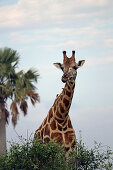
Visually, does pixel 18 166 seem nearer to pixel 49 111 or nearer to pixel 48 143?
pixel 48 143

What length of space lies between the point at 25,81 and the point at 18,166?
18640mm

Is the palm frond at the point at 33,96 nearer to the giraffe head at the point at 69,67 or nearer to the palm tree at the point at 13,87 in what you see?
the palm tree at the point at 13,87

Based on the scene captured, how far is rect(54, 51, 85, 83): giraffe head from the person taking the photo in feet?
46.8

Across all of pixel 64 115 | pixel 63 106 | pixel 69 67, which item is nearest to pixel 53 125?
pixel 64 115

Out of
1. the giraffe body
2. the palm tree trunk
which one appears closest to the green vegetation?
the giraffe body

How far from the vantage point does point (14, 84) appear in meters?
33.3

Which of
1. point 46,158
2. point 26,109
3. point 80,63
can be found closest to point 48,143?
point 46,158

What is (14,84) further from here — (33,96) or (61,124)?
(61,124)

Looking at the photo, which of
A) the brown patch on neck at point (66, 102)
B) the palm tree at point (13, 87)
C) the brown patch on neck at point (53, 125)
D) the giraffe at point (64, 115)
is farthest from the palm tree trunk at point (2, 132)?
the brown patch on neck at point (66, 102)

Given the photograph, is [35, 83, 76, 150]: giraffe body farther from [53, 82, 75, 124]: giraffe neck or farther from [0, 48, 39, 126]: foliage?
[0, 48, 39, 126]: foliage

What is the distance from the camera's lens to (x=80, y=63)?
14836 millimetres

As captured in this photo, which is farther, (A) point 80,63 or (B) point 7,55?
(B) point 7,55

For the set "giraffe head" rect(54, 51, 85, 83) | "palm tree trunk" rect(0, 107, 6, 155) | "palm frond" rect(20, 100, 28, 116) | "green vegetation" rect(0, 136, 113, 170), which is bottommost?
"green vegetation" rect(0, 136, 113, 170)

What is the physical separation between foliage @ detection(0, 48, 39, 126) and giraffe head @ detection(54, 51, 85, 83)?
1794 centimetres
